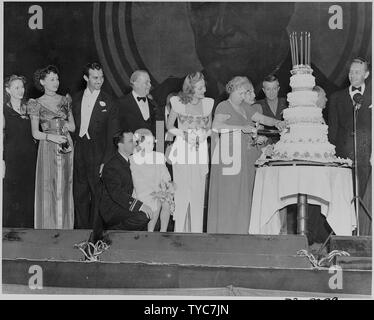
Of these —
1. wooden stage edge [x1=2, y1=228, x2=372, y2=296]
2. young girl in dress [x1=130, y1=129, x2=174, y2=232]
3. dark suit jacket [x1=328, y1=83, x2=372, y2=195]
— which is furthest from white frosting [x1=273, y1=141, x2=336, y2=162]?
young girl in dress [x1=130, y1=129, x2=174, y2=232]

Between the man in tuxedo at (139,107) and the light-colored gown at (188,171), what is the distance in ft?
0.84

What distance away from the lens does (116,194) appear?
33.2ft

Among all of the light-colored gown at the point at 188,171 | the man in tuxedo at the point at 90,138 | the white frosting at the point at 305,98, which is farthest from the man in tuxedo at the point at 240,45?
the man in tuxedo at the point at 90,138

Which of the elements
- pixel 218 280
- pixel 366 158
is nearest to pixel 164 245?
pixel 218 280

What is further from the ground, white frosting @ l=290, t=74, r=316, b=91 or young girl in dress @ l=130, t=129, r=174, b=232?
white frosting @ l=290, t=74, r=316, b=91

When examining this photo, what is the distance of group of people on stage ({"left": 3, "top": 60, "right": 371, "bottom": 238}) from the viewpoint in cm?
1014

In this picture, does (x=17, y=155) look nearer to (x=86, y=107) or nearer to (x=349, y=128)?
(x=86, y=107)

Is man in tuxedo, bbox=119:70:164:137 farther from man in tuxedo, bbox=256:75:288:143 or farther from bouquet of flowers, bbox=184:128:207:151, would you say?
man in tuxedo, bbox=256:75:288:143

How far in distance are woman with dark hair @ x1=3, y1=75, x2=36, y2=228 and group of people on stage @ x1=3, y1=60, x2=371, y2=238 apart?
1 cm

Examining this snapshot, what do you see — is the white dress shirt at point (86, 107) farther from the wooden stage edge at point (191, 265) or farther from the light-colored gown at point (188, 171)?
the wooden stage edge at point (191, 265)

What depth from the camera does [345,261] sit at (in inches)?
386

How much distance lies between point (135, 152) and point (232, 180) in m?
1.06

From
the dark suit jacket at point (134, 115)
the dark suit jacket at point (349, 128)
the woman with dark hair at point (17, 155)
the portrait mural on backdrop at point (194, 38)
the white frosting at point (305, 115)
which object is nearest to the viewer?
the white frosting at point (305, 115)

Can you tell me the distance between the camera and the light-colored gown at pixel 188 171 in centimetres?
1017
